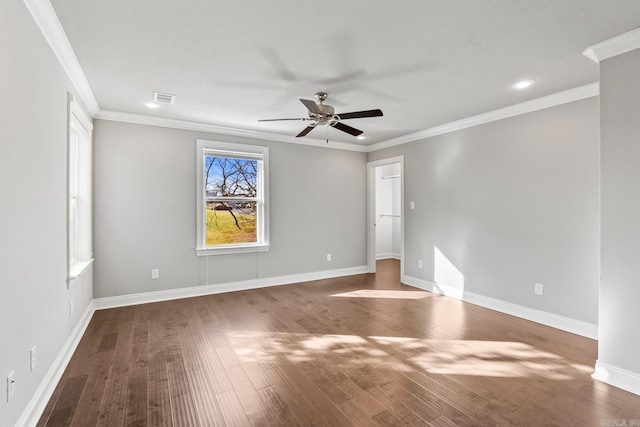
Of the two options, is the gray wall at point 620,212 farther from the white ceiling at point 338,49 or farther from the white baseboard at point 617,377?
the white ceiling at point 338,49

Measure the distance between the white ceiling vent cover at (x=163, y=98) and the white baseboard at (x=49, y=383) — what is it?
2.53 metres

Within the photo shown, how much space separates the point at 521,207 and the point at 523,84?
1.43 m

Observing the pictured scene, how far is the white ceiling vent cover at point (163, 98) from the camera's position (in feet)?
11.2

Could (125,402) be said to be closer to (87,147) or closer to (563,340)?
(87,147)

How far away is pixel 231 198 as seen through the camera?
16.1 feet

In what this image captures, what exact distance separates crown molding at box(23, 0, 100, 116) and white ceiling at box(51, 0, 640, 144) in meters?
0.06

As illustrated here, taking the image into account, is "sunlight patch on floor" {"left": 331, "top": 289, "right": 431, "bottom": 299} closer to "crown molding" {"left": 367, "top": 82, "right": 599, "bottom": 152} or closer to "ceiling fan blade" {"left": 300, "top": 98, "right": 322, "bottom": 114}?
"crown molding" {"left": 367, "top": 82, "right": 599, "bottom": 152}

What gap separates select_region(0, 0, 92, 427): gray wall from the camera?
1568mm

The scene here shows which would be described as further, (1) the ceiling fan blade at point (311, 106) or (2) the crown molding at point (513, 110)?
(2) the crown molding at point (513, 110)

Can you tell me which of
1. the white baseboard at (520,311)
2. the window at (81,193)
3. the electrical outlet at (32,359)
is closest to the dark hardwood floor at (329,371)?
the white baseboard at (520,311)

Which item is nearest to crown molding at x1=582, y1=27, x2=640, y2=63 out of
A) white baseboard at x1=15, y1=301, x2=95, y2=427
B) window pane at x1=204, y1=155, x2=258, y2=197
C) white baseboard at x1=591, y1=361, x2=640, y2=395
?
white baseboard at x1=591, y1=361, x2=640, y2=395

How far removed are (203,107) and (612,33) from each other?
3910 millimetres

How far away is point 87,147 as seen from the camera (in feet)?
12.2

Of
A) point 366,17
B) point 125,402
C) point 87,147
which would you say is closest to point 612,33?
point 366,17
